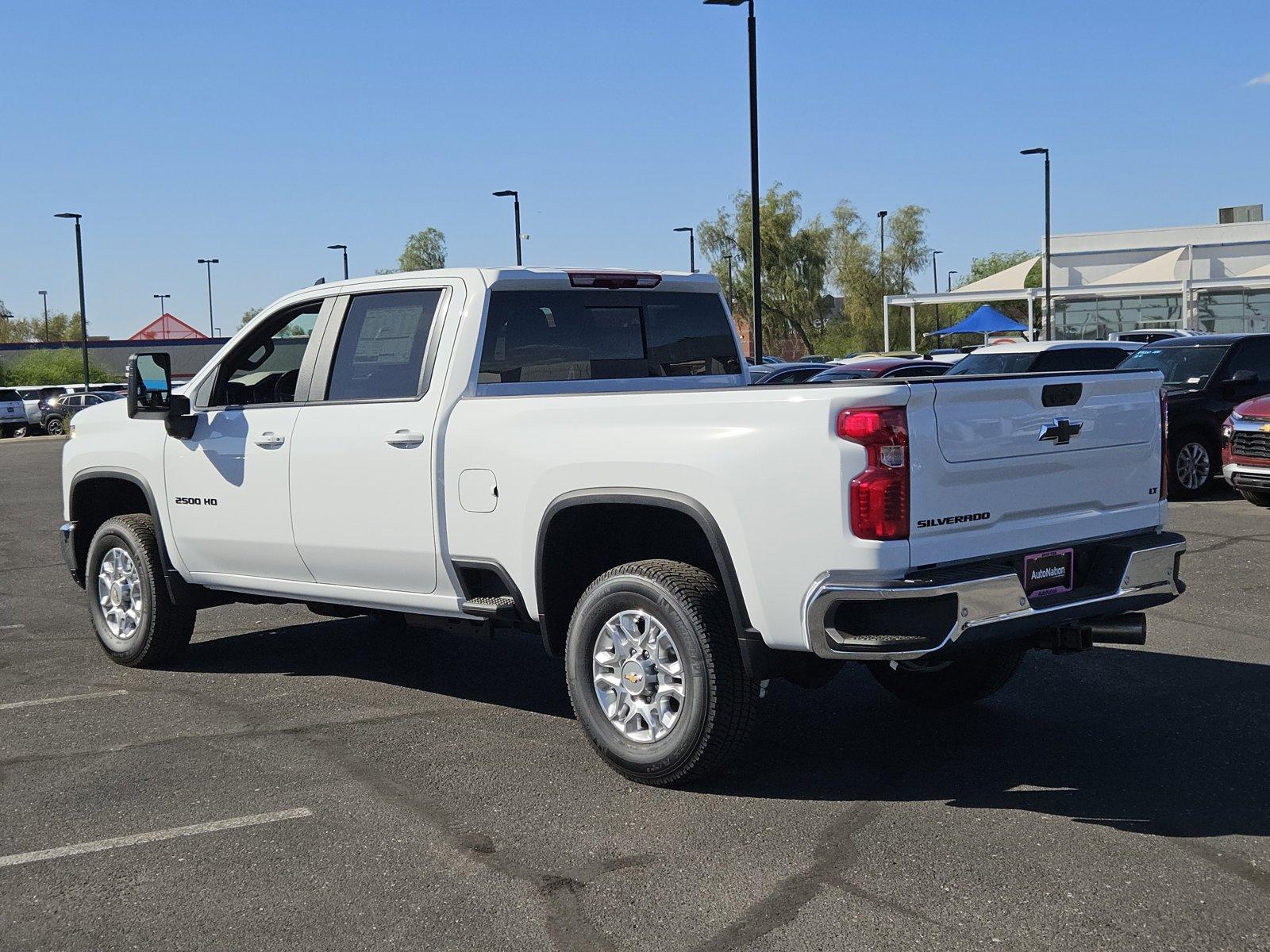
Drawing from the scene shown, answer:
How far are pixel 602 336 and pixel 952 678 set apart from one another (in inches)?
88.4

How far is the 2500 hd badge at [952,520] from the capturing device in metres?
4.58

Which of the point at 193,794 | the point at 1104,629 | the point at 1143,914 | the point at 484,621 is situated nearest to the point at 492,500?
the point at 484,621

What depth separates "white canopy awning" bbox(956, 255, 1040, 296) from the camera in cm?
5362

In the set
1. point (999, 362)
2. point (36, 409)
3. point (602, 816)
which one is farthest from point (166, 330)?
point (602, 816)

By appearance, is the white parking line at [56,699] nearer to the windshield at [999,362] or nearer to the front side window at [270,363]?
the front side window at [270,363]

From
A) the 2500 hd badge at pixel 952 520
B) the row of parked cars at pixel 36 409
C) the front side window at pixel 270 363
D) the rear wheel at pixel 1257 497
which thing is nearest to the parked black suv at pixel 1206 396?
the rear wheel at pixel 1257 497

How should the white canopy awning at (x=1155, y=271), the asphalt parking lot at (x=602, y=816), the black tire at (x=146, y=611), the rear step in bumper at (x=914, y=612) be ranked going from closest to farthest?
the asphalt parking lot at (x=602, y=816) → the rear step in bumper at (x=914, y=612) → the black tire at (x=146, y=611) → the white canopy awning at (x=1155, y=271)

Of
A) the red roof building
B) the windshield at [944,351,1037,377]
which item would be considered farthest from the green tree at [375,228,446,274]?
the windshield at [944,351,1037,377]

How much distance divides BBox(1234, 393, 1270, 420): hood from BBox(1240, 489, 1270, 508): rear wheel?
2.33ft

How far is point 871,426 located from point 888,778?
5.12 ft

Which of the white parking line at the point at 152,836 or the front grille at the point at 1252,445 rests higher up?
the front grille at the point at 1252,445

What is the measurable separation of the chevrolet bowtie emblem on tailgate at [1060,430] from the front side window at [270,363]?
3555mm

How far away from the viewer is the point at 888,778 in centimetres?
529

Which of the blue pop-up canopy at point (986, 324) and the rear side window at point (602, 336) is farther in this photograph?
the blue pop-up canopy at point (986, 324)
